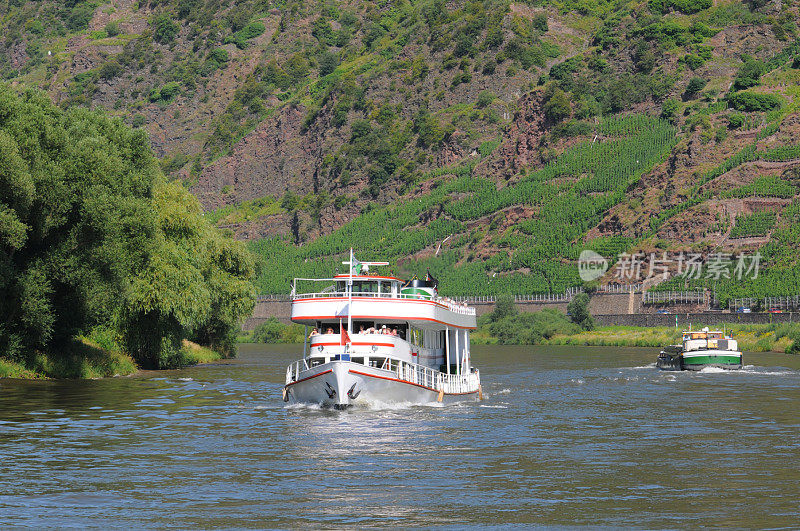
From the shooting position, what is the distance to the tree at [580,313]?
506 ft

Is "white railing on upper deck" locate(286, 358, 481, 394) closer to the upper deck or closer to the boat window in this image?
the upper deck

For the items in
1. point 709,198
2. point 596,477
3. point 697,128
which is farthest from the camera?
point 697,128

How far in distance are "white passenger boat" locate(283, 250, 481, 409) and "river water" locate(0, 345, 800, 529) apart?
1038 millimetres

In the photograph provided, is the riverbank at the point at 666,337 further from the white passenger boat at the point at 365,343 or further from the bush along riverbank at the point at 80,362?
the white passenger boat at the point at 365,343

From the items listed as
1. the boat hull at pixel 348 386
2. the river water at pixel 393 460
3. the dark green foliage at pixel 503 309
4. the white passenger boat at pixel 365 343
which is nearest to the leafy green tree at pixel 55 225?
the river water at pixel 393 460

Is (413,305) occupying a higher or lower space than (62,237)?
lower

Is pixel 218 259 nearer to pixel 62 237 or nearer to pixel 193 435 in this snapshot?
pixel 62 237

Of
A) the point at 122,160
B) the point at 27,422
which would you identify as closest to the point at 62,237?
the point at 122,160

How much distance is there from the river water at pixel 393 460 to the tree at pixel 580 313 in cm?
9804

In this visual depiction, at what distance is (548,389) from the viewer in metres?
61.2

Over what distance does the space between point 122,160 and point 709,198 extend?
129940mm

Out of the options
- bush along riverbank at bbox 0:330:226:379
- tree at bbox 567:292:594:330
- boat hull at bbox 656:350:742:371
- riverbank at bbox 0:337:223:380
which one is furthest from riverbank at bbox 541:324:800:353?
riverbank at bbox 0:337:223:380

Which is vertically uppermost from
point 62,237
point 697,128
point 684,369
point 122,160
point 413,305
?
point 697,128

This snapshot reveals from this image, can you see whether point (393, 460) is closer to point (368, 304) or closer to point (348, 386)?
point (348, 386)
